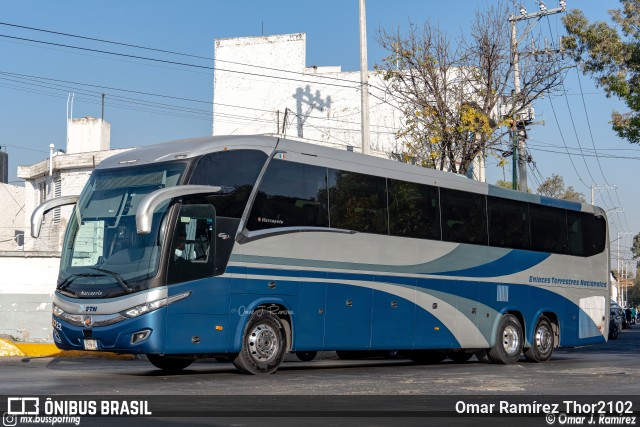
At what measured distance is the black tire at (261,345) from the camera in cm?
1595

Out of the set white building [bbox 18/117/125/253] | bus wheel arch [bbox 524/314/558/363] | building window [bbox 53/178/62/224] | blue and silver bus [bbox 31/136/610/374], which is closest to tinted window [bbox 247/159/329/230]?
blue and silver bus [bbox 31/136/610/374]

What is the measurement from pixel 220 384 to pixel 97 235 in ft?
10.7

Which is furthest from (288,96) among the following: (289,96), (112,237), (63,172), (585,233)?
(112,237)

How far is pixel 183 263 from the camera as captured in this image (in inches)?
588

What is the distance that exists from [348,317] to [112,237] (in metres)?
5.00

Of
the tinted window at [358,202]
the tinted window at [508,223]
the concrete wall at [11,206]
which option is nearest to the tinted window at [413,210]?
the tinted window at [358,202]

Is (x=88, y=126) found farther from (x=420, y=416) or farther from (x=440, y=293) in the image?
(x=420, y=416)

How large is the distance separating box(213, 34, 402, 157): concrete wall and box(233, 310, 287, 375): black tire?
1177 inches

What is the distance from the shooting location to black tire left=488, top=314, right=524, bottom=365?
2211 centimetres

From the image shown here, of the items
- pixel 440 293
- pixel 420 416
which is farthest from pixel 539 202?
pixel 420 416

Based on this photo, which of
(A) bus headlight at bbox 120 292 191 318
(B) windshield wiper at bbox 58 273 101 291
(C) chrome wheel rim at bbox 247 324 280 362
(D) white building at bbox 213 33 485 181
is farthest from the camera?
(D) white building at bbox 213 33 485 181

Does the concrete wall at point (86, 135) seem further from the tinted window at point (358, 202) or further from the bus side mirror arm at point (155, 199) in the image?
the bus side mirror arm at point (155, 199)

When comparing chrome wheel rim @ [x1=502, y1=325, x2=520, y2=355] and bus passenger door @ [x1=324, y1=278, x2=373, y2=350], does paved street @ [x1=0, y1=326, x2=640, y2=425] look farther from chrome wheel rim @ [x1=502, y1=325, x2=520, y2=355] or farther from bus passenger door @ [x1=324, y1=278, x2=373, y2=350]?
chrome wheel rim @ [x1=502, y1=325, x2=520, y2=355]

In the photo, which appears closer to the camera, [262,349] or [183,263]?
[183,263]
